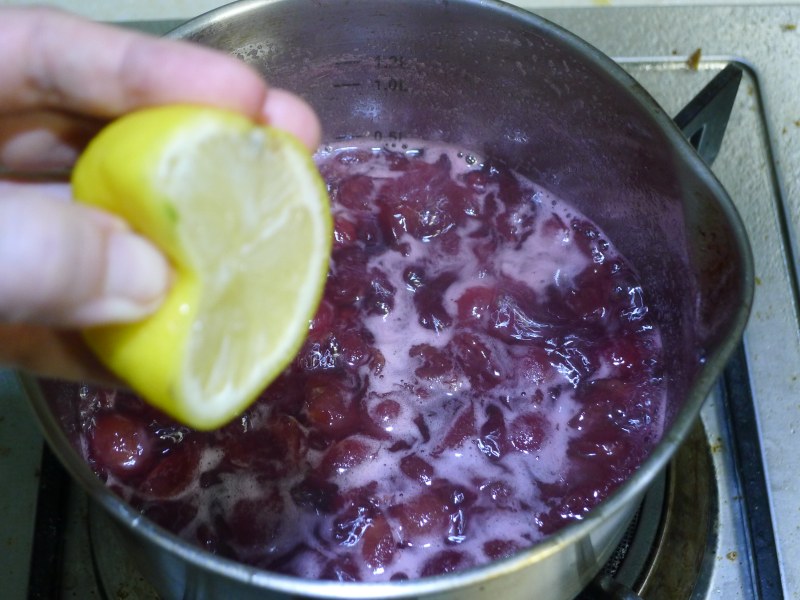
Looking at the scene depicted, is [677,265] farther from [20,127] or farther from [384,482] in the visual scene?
[20,127]

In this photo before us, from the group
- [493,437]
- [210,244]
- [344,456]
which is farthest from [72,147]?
[493,437]

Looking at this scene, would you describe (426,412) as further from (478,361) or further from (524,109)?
(524,109)

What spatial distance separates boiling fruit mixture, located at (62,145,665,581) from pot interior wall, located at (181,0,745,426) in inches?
2.8

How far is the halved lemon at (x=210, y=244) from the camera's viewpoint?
2.00 ft

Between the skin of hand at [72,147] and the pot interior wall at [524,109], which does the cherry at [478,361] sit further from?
the skin of hand at [72,147]

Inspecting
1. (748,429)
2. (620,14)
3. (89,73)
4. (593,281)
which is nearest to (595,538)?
(748,429)

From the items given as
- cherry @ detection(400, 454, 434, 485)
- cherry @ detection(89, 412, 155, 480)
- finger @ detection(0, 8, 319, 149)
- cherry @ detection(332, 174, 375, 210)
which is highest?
finger @ detection(0, 8, 319, 149)

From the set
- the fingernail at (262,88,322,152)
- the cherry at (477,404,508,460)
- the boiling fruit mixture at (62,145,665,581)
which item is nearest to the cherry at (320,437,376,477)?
the boiling fruit mixture at (62,145,665,581)

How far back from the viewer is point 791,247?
1.20m

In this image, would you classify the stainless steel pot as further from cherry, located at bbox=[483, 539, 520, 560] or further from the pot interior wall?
cherry, located at bbox=[483, 539, 520, 560]

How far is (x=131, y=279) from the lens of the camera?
1.93 feet

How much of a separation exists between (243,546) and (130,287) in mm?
459

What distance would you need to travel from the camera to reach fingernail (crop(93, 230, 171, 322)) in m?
0.58

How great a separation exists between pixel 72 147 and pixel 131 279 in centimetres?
39
